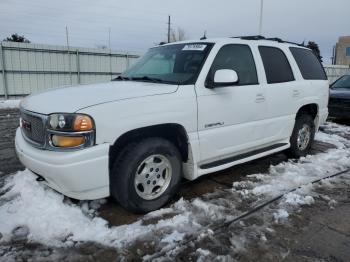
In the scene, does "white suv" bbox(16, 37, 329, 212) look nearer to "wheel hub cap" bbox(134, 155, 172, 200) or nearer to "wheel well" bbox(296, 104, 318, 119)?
"wheel hub cap" bbox(134, 155, 172, 200)

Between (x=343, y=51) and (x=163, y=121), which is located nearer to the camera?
(x=163, y=121)

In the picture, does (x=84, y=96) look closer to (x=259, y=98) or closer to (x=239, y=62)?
(x=239, y=62)

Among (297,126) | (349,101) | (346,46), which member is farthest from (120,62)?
(346,46)

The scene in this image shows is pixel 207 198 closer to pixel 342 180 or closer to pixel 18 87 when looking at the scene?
pixel 342 180

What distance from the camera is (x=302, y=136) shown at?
5668 mm

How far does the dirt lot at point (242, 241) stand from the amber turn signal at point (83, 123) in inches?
40.1

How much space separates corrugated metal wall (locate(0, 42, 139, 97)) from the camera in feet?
49.9

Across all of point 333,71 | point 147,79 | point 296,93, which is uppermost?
point 147,79

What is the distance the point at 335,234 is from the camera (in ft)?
10.5

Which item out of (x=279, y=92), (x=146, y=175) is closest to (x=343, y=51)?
(x=279, y=92)

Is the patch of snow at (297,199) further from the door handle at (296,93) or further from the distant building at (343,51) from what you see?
the distant building at (343,51)

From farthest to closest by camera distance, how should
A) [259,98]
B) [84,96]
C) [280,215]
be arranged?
[259,98] → [280,215] → [84,96]

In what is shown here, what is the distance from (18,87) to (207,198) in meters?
14.2

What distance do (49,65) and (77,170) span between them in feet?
48.9
